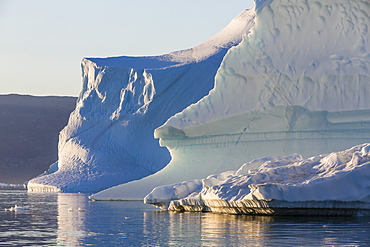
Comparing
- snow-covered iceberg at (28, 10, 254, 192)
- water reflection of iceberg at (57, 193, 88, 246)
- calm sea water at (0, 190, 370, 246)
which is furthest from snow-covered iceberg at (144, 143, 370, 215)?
snow-covered iceberg at (28, 10, 254, 192)

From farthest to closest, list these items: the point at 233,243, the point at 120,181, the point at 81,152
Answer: the point at 81,152, the point at 120,181, the point at 233,243

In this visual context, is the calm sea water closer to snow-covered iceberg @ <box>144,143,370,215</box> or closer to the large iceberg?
snow-covered iceberg @ <box>144,143,370,215</box>

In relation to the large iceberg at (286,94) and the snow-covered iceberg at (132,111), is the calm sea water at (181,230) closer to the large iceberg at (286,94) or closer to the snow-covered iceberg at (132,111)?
the large iceberg at (286,94)

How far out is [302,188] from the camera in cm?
1066

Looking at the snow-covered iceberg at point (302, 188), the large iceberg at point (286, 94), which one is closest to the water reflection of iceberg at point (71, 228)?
the snow-covered iceberg at point (302, 188)

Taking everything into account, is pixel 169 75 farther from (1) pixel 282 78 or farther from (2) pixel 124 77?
(1) pixel 282 78

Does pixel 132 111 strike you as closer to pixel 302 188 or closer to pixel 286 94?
pixel 286 94

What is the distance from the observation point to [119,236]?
29.2ft

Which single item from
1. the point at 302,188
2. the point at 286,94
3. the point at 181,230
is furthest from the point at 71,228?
the point at 286,94

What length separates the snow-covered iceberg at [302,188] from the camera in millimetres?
10680

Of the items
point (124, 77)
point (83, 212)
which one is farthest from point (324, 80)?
point (124, 77)

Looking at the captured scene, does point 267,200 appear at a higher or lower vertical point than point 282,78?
lower

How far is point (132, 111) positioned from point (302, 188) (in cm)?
1778

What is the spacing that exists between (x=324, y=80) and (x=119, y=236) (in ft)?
30.2
